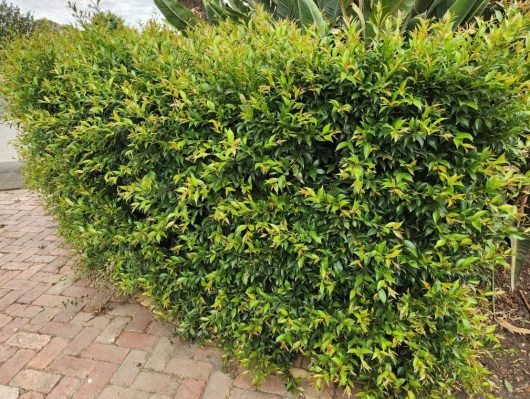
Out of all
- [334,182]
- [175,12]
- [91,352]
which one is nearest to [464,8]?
[334,182]

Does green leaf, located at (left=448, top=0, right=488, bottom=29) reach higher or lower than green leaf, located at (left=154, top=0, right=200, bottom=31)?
lower

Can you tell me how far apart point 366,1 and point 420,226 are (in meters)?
2.18

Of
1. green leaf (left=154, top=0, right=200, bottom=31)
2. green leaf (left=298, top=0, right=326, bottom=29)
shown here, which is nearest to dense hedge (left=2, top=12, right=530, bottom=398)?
green leaf (left=298, top=0, right=326, bottom=29)

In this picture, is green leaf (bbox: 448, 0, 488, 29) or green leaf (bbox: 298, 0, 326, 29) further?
green leaf (bbox: 298, 0, 326, 29)

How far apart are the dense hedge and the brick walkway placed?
24cm

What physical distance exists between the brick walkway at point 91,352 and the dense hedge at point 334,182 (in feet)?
0.80

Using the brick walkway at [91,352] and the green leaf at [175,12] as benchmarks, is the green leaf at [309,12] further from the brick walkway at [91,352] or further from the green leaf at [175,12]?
the brick walkway at [91,352]

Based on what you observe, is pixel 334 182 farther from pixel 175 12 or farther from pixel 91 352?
pixel 175 12

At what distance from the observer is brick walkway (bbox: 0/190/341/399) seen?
221cm

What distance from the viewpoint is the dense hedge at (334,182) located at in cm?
165

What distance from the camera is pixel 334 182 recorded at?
6.06 feet

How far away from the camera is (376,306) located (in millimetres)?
1905

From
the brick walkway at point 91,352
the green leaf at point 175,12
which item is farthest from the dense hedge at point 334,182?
the green leaf at point 175,12

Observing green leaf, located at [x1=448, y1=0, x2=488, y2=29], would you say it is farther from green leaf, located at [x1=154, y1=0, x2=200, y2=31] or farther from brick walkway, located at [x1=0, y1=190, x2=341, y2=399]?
brick walkway, located at [x1=0, y1=190, x2=341, y2=399]
